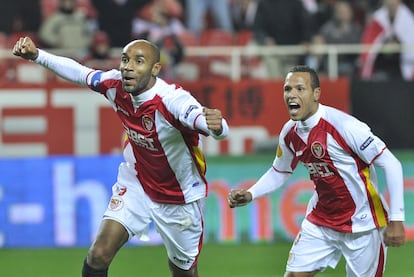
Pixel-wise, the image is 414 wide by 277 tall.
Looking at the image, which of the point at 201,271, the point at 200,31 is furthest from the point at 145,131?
the point at 200,31

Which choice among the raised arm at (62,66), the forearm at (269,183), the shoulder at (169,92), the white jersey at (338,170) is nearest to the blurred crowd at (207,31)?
the raised arm at (62,66)

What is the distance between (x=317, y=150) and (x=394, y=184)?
606 mm

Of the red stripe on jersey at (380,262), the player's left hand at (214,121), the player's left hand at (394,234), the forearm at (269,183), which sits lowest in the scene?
the red stripe on jersey at (380,262)

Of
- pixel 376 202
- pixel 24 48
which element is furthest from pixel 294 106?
pixel 24 48

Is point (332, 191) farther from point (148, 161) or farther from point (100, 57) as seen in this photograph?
point (100, 57)

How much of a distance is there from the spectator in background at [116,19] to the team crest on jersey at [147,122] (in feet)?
25.1

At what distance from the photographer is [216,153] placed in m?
13.9

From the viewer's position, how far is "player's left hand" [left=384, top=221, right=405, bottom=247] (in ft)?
23.4

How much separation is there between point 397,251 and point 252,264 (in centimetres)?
177

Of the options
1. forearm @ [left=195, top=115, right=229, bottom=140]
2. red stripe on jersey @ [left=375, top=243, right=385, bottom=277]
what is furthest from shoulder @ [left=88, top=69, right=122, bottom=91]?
red stripe on jersey @ [left=375, top=243, right=385, bottom=277]

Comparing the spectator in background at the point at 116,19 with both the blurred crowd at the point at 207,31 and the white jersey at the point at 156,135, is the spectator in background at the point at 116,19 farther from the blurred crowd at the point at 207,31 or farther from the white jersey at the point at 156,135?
the white jersey at the point at 156,135

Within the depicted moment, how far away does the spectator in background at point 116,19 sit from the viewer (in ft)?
51.2

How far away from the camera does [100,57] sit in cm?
1427

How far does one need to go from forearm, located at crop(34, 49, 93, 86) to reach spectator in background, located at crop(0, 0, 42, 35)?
7968 mm
